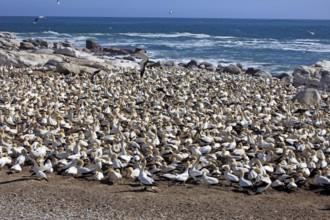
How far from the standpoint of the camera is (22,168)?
12922 millimetres

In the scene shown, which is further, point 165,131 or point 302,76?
point 302,76

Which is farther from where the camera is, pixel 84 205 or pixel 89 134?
pixel 89 134

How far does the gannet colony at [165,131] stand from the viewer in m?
12.5

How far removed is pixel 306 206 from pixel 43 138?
7.23 meters

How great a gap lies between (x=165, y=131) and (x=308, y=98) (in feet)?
26.9

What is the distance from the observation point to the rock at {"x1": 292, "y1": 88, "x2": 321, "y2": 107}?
21266 millimetres

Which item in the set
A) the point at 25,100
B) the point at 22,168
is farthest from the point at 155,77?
the point at 22,168

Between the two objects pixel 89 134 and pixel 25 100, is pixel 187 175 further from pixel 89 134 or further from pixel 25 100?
pixel 25 100

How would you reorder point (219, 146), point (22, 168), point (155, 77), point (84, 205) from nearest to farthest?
point (84, 205)
point (22, 168)
point (219, 146)
point (155, 77)

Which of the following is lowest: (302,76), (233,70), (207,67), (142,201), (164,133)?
(207,67)

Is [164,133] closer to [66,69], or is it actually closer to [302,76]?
[66,69]

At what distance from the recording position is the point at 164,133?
604 inches

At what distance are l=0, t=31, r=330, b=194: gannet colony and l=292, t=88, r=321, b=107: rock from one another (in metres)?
0.05

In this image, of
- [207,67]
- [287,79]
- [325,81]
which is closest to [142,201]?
[325,81]
